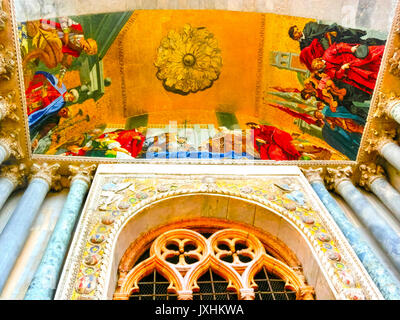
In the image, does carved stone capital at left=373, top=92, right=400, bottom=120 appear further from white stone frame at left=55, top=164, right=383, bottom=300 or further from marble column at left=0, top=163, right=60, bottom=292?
marble column at left=0, top=163, right=60, bottom=292

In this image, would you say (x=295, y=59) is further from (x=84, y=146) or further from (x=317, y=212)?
(x=84, y=146)

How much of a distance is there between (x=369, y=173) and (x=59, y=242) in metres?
5.62

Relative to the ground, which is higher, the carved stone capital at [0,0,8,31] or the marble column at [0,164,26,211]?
the carved stone capital at [0,0,8,31]

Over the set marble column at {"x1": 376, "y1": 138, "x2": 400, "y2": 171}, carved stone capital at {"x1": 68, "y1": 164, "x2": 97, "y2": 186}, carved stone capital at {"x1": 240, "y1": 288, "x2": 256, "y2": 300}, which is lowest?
carved stone capital at {"x1": 240, "y1": 288, "x2": 256, "y2": 300}

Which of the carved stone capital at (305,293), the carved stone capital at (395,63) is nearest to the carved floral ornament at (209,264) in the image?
the carved stone capital at (305,293)

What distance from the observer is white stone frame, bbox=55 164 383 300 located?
5.87 metres

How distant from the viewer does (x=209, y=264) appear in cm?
686

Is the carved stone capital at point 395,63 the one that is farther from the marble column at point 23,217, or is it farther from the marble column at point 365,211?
the marble column at point 23,217

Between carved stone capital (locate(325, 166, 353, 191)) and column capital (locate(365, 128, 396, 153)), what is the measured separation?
1.85 feet

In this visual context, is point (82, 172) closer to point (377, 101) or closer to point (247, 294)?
point (247, 294)

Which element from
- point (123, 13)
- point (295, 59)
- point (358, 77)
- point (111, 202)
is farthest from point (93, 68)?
point (358, 77)

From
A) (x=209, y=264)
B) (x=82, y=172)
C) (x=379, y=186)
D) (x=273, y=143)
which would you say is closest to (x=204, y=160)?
(x=273, y=143)

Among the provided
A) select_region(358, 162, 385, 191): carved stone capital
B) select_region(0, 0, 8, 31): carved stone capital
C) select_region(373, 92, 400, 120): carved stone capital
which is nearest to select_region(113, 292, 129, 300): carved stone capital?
select_region(0, 0, 8, 31): carved stone capital

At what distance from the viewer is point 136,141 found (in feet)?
31.3
